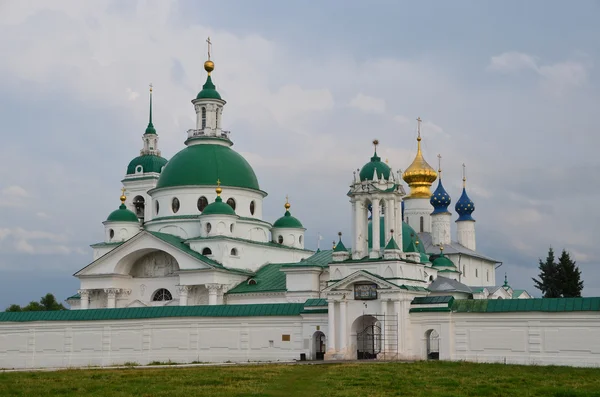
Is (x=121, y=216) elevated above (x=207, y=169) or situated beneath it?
situated beneath

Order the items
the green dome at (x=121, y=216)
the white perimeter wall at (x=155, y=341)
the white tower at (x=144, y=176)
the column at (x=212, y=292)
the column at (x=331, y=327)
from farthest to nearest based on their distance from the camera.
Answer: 1. the white tower at (x=144, y=176)
2. the green dome at (x=121, y=216)
3. the column at (x=212, y=292)
4. the white perimeter wall at (x=155, y=341)
5. the column at (x=331, y=327)

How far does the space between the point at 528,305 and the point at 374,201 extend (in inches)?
303

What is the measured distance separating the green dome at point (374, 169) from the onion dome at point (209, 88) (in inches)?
680

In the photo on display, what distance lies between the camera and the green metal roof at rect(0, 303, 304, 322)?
36.8 meters

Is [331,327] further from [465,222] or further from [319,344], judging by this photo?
[465,222]

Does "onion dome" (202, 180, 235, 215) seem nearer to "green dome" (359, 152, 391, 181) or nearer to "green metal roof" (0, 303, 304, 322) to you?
"green metal roof" (0, 303, 304, 322)

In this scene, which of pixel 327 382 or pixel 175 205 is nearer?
pixel 327 382

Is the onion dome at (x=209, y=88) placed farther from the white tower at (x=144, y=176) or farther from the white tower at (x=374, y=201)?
the white tower at (x=374, y=201)

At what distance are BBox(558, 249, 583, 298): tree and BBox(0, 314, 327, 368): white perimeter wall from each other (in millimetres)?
19722

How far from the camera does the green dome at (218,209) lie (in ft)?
154

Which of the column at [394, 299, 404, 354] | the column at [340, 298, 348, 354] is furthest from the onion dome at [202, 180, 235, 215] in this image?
the column at [394, 299, 404, 354]

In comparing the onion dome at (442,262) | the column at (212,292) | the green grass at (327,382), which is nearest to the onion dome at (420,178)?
the onion dome at (442,262)

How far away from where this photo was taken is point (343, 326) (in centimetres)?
3488

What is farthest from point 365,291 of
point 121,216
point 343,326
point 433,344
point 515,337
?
point 121,216
